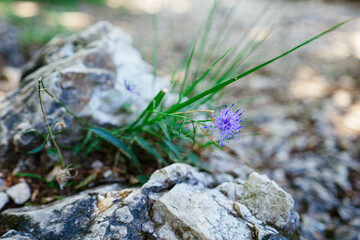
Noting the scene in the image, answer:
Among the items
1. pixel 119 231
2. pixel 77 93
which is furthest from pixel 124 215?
pixel 77 93

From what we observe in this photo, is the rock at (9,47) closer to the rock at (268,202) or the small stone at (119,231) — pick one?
the small stone at (119,231)

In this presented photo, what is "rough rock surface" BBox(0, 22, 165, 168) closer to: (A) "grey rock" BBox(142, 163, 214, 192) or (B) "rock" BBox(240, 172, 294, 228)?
(A) "grey rock" BBox(142, 163, 214, 192)

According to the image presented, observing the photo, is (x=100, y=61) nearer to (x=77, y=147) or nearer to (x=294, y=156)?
(x=77, y=147)

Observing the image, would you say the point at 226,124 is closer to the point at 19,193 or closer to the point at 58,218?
the point at 58,218

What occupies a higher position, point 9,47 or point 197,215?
point 197,215

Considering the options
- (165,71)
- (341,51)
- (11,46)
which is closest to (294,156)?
(165,71)
